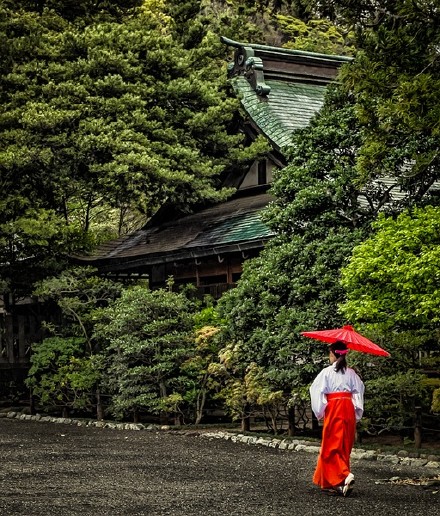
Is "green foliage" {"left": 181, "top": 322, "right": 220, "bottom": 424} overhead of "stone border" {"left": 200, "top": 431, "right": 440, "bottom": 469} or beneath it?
overhead

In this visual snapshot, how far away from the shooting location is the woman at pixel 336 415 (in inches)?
370

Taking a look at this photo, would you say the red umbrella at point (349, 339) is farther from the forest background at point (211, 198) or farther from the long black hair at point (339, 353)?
the forest background at point (211, 198)

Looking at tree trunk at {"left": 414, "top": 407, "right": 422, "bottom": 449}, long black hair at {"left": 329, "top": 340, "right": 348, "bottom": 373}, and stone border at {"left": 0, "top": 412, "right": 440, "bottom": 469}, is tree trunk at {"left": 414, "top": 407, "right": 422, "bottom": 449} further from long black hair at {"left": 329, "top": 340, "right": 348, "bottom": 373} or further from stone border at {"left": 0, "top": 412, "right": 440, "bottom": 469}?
long black hair at {"left": 329, "top": 340, "right": 348, "bottom": 373}

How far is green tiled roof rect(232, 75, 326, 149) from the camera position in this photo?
827 inches

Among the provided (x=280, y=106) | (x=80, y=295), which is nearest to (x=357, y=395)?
(x=80, y=295)

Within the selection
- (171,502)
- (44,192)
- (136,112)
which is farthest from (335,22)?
(44,192)

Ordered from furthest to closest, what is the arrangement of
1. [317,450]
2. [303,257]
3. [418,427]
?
[303,257], [317,450], [418,427]

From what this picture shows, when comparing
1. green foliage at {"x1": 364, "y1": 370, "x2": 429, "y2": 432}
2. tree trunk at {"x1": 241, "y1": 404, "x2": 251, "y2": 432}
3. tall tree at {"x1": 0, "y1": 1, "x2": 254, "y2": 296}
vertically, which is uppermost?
tall tree at {"x1": 0, "y1": 1, "x2": 254, "y2": 296}

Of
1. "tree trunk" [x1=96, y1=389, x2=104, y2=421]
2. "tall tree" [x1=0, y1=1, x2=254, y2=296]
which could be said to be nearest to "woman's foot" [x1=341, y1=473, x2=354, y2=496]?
"tree trunk" [x1=96, y1=389, x2=104, y2=421]

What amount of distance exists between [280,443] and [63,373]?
6847 millimetres

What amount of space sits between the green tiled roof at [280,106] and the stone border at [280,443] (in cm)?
714

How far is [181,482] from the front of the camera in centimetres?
1011

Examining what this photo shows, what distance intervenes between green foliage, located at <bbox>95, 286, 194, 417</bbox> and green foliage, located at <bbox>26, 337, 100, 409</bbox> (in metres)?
1.31

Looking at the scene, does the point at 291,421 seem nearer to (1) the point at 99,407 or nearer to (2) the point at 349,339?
(1) the point at 99,407
